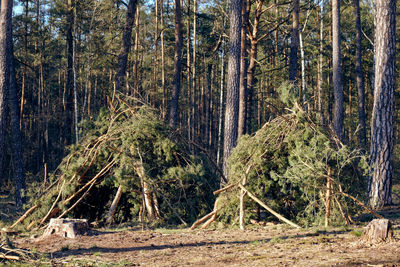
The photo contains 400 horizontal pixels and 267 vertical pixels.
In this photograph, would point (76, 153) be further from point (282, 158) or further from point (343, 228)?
point (343, 228)

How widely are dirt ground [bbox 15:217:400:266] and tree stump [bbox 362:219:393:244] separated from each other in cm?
10

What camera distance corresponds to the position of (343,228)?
21.4 feet

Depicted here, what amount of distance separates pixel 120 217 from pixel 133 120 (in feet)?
7.68

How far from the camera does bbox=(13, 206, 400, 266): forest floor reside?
4.92 metres

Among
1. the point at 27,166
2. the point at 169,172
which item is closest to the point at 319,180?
the point at 169,172

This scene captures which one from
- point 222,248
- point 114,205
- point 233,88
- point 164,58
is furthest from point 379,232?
point 164,58

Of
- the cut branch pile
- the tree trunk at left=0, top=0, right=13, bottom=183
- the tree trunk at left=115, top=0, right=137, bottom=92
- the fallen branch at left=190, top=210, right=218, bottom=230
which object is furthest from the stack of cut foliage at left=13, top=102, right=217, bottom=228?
the tree trunk at left=115, top=0, right=137, bottom=92

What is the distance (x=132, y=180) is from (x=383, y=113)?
576 cm

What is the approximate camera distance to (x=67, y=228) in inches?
274

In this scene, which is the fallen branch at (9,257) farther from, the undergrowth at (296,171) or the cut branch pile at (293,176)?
the undergrowth at (296,171)

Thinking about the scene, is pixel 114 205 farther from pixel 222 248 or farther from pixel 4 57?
pixel 4 57

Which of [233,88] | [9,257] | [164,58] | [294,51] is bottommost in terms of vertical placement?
[9,257]

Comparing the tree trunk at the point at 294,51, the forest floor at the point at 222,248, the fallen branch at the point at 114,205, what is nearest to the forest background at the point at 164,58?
the tree trunk at the point at 294,51

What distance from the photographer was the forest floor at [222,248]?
492cm
